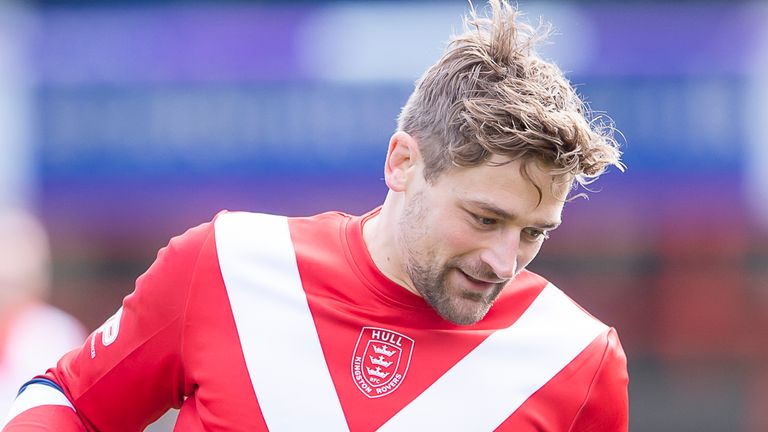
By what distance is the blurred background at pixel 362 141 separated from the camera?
6.71 meters

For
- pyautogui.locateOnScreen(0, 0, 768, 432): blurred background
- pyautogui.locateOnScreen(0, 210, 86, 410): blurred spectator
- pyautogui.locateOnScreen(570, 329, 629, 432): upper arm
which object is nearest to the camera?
pyautogui.locateOnScreen(570, 329, 629, 432): upper arm

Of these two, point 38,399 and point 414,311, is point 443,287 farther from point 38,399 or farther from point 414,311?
point 38,399

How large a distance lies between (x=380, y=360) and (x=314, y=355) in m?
0.13

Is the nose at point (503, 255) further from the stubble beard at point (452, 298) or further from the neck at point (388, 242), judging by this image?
the neck at point (388, 242)

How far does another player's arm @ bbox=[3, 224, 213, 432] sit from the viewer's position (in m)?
2.39

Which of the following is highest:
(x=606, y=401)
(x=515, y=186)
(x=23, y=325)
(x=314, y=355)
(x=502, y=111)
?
(x=502, y=111)

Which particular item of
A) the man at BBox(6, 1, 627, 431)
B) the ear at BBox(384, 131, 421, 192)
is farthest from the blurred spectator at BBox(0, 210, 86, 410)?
the ear at BBox(384, 131, 421, 192)

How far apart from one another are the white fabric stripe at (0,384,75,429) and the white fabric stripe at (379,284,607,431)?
70 centimetres

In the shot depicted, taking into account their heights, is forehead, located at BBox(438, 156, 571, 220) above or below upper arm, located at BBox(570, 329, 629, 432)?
above

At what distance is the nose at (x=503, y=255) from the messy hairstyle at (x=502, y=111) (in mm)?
133

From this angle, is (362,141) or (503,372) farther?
(362,141)

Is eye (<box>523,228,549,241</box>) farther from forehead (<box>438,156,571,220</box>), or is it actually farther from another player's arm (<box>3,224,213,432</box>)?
another player's arm (<box>3,224,213,432</box>)

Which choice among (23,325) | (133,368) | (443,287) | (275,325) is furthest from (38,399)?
(23,325)

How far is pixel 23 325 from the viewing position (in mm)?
4828
